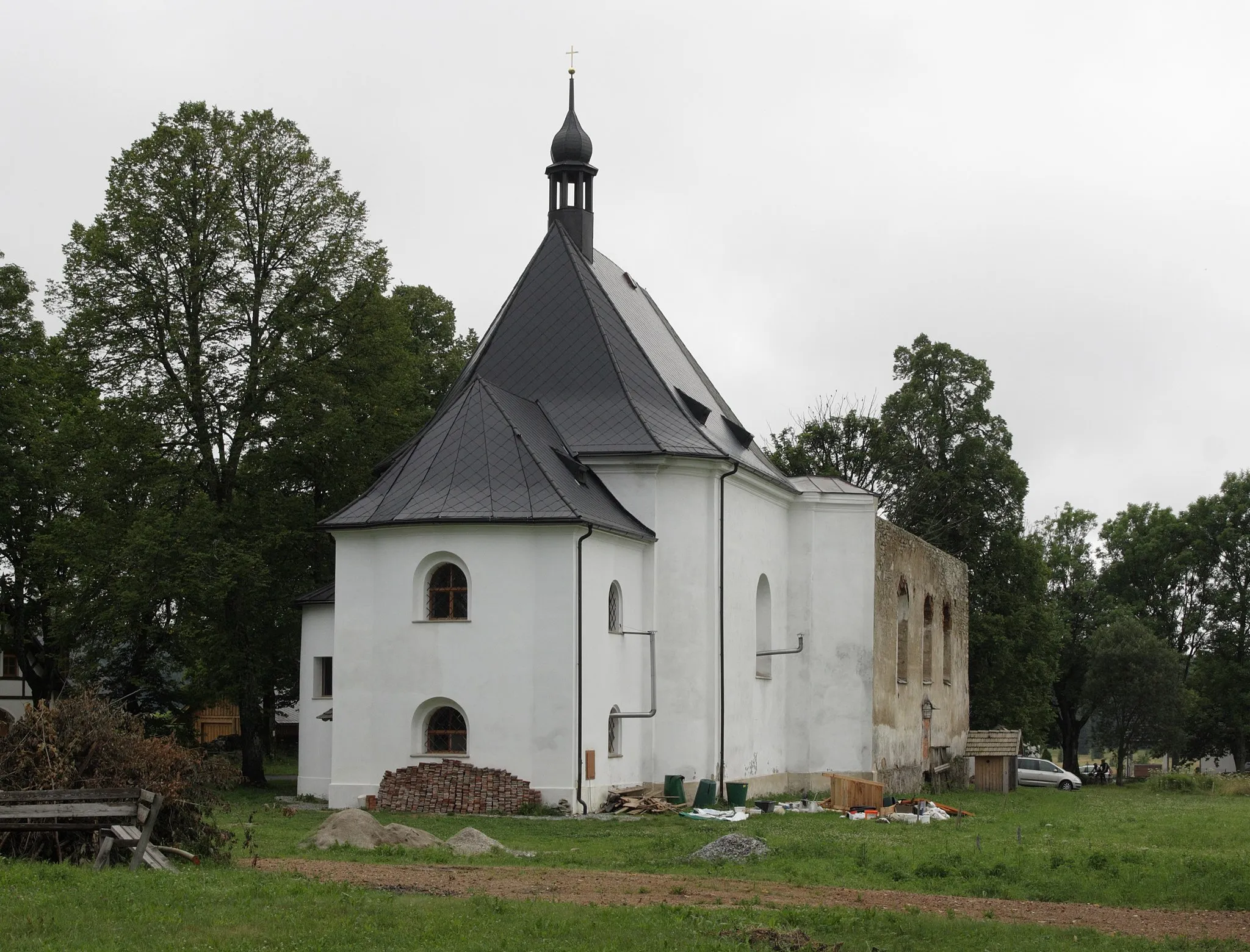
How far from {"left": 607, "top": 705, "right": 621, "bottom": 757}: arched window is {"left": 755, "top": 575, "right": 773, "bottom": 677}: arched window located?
5.97 m

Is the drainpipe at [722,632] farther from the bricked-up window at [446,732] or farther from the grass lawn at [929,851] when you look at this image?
the bricked-up window at [446,732]

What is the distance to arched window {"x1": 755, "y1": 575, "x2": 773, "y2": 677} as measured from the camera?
32.8 m

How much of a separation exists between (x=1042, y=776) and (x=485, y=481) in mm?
29632

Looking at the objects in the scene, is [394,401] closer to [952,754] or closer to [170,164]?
[170,164]

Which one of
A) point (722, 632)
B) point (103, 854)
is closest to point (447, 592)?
point (722, 632)

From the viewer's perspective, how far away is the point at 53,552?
113 ft

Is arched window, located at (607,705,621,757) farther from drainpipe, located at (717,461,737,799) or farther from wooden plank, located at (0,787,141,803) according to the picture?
wooden plank, located at (0,787,141,803)

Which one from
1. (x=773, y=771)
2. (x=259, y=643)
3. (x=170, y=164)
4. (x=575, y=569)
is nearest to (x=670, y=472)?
(x=575, y=569)

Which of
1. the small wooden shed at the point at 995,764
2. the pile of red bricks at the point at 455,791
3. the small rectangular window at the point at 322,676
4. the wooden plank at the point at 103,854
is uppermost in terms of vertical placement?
the small rectangular window at the point at 322,676

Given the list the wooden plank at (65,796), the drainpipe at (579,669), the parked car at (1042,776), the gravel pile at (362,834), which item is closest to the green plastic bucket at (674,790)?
the drainpipe at (579,669)

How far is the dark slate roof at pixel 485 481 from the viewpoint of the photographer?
84.6 ft

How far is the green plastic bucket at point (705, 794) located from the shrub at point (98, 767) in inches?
478

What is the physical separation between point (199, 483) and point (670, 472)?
12.0 m

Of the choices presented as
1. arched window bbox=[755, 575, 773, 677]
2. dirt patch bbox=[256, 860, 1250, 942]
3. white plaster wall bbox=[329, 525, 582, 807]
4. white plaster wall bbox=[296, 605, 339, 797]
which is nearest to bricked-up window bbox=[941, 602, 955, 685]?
arched window bbox=[755, 575, 773, 677]
